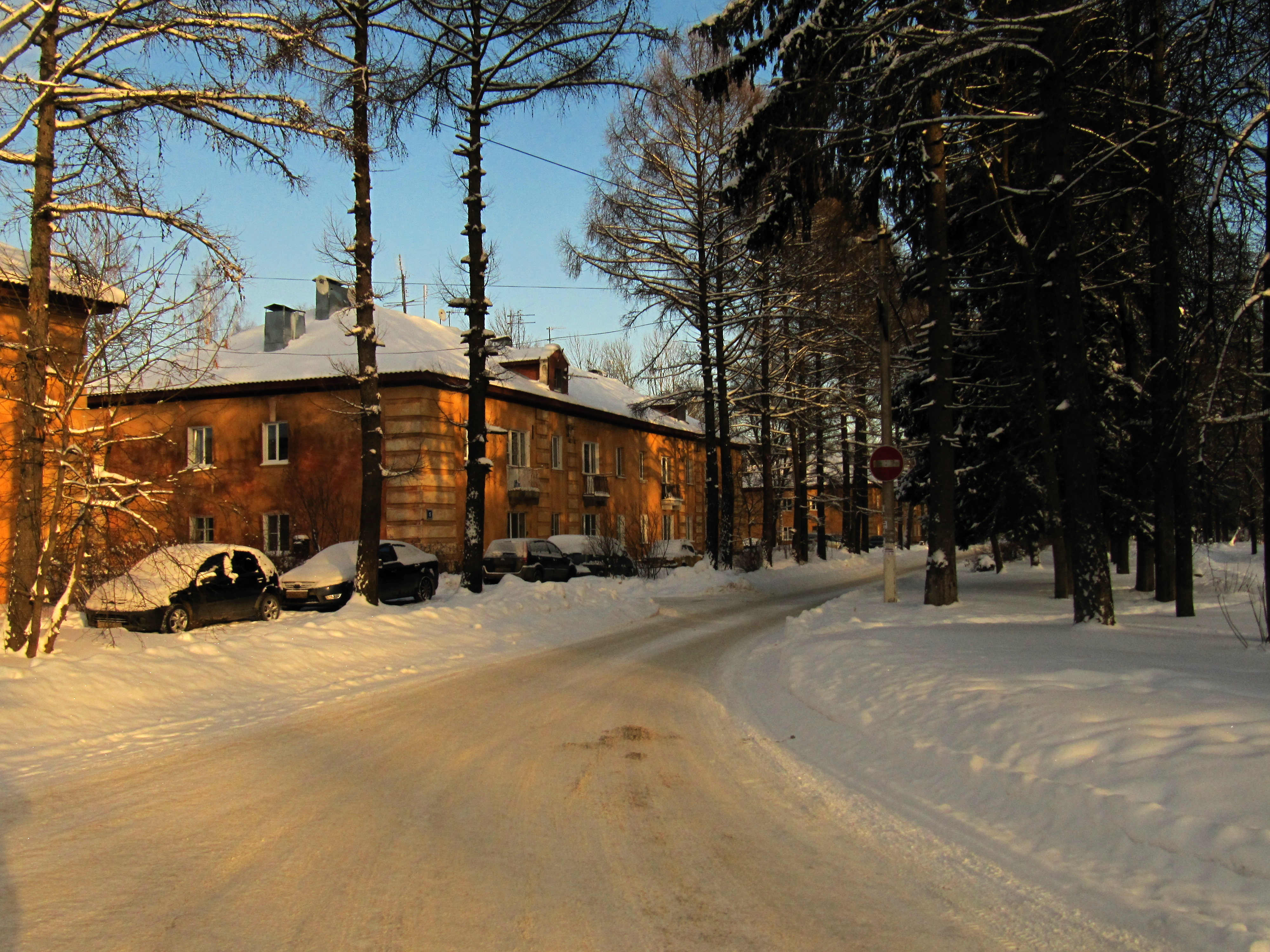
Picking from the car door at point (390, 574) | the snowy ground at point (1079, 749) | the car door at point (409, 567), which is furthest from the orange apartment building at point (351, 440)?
the snowy ground at point (1079, 749)

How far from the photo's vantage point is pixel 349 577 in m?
20.2

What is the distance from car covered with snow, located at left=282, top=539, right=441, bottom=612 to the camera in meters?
19.7

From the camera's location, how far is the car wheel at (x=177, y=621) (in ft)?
48.7

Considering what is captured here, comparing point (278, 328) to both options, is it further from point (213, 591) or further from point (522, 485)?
point (213, 591)

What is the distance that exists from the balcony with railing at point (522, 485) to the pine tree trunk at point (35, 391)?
24.3 meters

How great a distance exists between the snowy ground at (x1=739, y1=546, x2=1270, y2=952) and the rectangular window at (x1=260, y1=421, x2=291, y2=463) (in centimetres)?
2531

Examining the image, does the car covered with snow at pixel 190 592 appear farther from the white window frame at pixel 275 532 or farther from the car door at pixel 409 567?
the white window frame at pixel 275 532

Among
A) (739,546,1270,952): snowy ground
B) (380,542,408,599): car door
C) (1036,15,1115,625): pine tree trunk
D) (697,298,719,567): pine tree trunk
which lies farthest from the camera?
(697,298,719,567): pine tree trunk

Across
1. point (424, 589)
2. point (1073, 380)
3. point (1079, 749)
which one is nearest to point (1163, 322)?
point (1073, 380)

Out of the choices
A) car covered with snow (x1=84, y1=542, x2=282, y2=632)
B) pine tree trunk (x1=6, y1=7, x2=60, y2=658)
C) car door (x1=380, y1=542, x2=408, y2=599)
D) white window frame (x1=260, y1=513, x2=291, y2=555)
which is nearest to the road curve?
pine tree trunk (x1=6, y1=7, x2=60, y2=658)

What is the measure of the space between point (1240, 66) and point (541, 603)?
14482 millimetres

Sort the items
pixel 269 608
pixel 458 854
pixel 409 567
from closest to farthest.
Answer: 1. pixel 458 854
2. pixel 269 608
3. pixel 409 567

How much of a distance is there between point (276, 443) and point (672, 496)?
22.0m

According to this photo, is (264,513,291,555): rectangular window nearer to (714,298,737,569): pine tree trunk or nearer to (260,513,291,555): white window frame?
(260,513,291,555): white window frame
